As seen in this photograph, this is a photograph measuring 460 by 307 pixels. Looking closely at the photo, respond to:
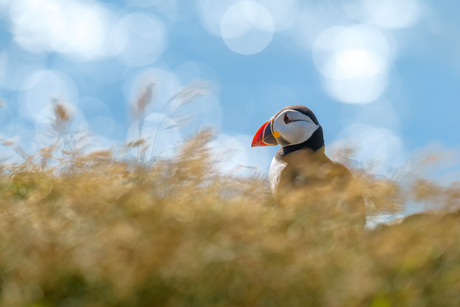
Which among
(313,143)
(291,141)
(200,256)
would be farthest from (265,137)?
(200,256)

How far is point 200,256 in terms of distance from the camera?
1158mm

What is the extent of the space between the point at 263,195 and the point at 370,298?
0.71 m

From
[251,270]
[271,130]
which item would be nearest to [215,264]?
[251,270]

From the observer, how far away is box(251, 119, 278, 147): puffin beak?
4348 mm

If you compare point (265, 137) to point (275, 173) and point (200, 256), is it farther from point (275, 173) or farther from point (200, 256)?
point (200, 256)

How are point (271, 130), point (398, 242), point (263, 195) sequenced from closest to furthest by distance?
point (398, 242), point (263, 195), point (271, 130)

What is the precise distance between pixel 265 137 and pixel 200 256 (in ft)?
10.7

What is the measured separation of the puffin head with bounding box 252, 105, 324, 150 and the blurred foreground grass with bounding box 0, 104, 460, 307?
2.35 m

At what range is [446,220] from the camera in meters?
2.14

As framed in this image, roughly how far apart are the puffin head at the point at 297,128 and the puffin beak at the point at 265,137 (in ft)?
0.16

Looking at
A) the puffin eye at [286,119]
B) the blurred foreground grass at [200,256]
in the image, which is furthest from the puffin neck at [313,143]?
the blurred foreground grass at [200,256]

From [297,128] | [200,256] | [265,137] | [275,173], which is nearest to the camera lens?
[200,256]

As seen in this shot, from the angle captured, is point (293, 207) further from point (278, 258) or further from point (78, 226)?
point (78, 226)

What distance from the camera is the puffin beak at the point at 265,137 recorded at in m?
4.35
